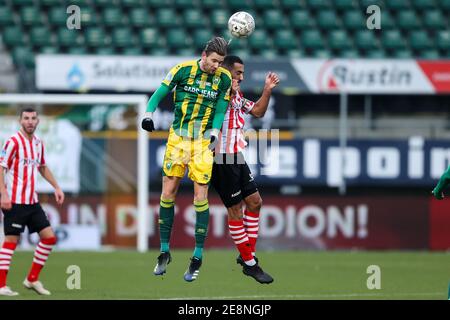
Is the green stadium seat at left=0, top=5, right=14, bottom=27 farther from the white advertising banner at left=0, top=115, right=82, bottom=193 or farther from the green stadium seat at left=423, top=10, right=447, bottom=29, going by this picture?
the green stadium seat at left=423, top=10, right=447, bottom=29

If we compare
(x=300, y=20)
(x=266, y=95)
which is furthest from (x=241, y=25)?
(x=300, y=20)

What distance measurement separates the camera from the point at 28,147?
1223 centimetres

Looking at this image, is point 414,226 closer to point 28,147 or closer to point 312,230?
point 312,230

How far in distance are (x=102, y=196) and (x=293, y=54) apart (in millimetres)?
5491

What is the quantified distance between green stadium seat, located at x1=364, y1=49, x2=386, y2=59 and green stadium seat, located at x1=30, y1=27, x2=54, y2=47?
21.7 feet

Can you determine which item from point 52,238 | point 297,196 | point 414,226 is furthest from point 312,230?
point 52,238

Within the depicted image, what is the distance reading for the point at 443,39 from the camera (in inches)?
933

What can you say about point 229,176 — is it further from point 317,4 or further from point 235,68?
point 317,4

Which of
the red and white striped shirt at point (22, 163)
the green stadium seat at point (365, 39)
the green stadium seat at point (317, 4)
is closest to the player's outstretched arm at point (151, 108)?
the red and white striped shirt at point (22, 163)

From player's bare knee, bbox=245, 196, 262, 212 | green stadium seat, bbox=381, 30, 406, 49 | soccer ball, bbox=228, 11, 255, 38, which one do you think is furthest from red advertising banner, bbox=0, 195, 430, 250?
soccer ball, bbox=228, 11, 255, 38

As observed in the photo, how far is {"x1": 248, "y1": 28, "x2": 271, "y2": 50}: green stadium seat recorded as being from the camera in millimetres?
22781

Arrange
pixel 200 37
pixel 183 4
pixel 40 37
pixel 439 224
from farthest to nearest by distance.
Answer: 1. pixel 183 4
2. pixel 200 37
3. pixel 40 37
4. pixel 439 224

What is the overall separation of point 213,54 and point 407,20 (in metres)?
14.4

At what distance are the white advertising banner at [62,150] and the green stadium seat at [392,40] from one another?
7.38 metres
